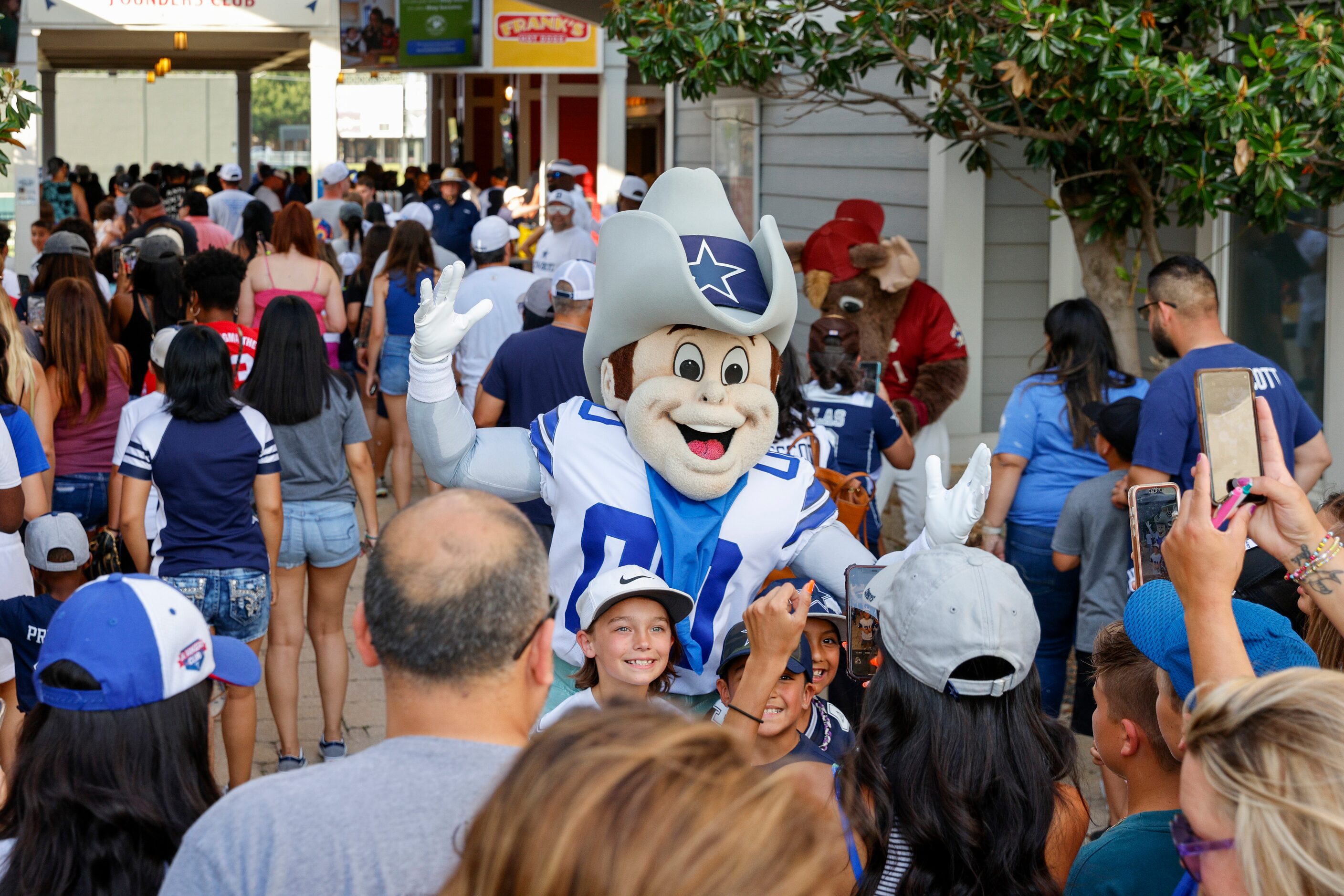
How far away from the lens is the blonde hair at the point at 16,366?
495cm

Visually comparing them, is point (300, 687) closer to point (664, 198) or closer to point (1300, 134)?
point (664, 198)

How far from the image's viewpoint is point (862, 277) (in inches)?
299

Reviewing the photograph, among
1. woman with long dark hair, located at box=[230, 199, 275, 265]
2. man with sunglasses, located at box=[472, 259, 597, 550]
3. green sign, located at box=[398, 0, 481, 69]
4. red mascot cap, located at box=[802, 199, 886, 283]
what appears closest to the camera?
man with sunglasses, located at box=[472, 259, 597, 550]

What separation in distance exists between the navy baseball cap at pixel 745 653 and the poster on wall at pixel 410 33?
1464 cm

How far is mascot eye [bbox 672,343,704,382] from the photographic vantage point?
3740 millimetres

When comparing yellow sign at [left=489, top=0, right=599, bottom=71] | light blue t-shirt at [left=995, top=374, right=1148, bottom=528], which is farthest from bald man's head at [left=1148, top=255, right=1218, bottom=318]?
yellow sign at [left=489, top=0, right=599, bottom=71]

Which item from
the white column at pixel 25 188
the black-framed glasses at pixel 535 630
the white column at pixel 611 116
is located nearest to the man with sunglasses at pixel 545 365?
the black-framed glasses at pixel 535 630

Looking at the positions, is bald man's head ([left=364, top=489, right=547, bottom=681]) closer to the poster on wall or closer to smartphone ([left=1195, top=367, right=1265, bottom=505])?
smartphone ([left=1195, top=367, right=1265, bottom=505])

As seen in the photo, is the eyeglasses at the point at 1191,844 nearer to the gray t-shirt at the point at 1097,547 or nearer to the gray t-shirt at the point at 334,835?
the gray t-shirt at the point at 334,835

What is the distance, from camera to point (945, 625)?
2545 mm

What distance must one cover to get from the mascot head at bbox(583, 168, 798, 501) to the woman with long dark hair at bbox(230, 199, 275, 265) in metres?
6.86

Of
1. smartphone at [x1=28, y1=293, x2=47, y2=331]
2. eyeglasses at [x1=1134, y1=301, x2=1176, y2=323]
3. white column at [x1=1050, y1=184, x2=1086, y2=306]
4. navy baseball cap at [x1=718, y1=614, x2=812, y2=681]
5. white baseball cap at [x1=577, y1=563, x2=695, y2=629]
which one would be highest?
white column at [x1=1050, y1=184, x2=1086, y2=306]

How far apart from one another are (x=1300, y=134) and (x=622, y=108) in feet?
40.4

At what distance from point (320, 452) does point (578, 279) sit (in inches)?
56.2
